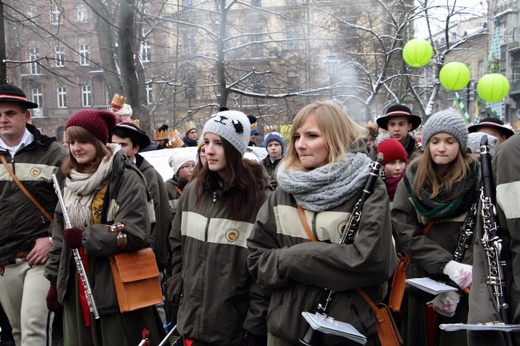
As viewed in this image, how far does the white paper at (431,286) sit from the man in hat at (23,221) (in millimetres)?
Result: 2982

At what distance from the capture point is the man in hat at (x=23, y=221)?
4805 millimetres

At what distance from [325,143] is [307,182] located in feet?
0.87

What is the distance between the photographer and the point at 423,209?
4.14m

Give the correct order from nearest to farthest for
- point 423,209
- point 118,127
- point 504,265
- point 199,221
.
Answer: point 504,265 < point 199,221 < point 423,209 < point 118,127

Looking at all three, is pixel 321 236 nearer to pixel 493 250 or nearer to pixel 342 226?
pixel 342 226

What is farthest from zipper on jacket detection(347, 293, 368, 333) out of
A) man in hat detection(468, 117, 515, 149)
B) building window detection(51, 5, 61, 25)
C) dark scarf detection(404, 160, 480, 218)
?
building window detection(51, 5, 61, 25)

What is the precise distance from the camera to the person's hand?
15.9ft

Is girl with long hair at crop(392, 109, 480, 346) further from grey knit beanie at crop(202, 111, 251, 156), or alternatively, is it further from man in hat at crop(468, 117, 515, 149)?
man in hat at crop(468, 117, 515, 149)

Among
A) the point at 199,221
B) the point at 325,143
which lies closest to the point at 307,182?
the point at 325,143

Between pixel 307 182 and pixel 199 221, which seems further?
pixel 199 221

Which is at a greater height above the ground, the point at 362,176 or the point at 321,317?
the point at 362,176

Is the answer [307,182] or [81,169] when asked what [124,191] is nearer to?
[81,169]

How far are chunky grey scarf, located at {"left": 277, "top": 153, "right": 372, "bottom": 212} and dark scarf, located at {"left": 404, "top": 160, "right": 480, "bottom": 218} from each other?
118cm

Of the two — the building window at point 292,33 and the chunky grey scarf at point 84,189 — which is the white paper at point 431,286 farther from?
the building window at point 292,33
